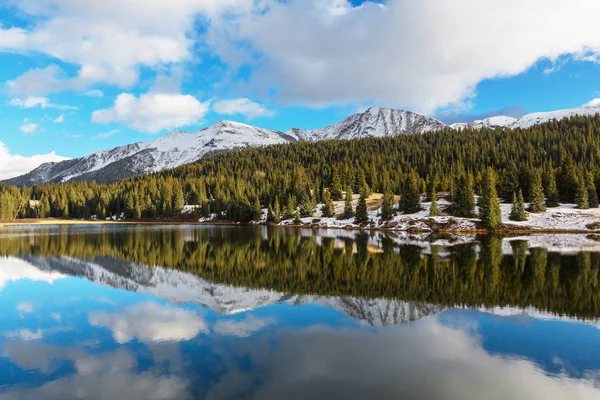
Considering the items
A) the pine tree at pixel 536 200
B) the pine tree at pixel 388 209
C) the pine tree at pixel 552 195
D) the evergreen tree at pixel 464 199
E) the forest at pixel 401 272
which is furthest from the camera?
the pine tree at pixel 388 209

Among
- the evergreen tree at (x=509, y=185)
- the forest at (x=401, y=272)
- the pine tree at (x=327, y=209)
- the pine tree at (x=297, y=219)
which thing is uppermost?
the evergreen tree at (x=509, y=185)

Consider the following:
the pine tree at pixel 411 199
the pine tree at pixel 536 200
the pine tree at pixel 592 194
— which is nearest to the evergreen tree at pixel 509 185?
the pine tree at pixel 536 200

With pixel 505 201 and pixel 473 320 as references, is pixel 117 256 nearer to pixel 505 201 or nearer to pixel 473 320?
pixel 473 320

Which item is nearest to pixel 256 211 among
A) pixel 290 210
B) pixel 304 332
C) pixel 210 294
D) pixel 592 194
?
pixel 290 210

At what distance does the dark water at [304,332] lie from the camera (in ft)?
41.8

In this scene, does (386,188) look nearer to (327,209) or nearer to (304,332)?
(327,209)

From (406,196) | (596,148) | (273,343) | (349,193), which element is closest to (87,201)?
(349,193)

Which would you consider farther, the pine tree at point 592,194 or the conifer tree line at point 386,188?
the conifer tree line at point 386,188

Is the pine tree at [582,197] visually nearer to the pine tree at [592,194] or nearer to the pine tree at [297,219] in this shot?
the pine tree at [592,194]

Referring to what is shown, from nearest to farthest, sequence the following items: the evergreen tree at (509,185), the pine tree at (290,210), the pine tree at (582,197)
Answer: the pine tree at (582,197), the evergreen tree at (509,185), the pine tree at (290,210)

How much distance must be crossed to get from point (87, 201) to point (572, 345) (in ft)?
666

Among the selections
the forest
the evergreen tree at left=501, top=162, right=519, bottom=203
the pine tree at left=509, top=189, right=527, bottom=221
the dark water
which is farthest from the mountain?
the evergreen tree at left=501, top=162, right=519, bottom=203

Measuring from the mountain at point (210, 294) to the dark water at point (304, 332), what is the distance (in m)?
0.16

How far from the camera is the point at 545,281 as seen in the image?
93.6 ft
